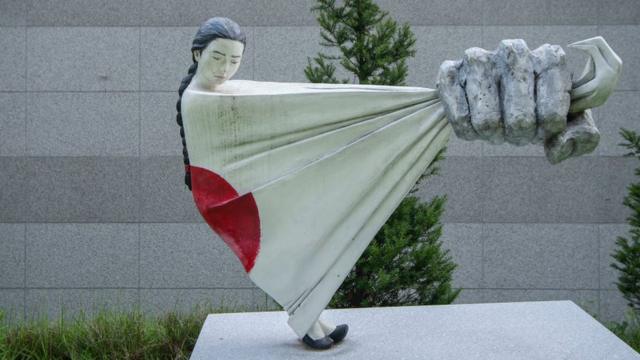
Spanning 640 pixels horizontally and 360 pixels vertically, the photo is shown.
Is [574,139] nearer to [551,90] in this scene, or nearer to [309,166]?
[551,90]

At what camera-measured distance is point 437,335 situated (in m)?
3.44

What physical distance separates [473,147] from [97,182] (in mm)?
3024

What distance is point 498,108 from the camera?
9.48 feet

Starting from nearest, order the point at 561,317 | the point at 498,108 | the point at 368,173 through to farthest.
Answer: the point at 498,108 < the point at 368,173 < the point at 561,317

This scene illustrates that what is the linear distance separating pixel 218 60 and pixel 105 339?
198 centimetres

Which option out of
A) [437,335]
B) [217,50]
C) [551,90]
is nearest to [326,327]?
[437,335]

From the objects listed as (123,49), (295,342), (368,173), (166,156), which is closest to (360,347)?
(295,342)

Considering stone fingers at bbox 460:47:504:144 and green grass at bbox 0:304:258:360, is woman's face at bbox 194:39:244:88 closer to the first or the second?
stone fingers at bbox 460:47:504:144

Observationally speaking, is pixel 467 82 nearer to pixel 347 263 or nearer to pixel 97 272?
pixel 347 263

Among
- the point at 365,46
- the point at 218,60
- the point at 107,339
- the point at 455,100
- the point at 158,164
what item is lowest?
the point at 107,339

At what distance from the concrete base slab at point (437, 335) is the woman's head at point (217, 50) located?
1.22 meters

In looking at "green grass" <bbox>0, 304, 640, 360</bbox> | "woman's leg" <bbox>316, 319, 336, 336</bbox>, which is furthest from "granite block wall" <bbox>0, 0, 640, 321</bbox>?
"woman's leg" <bbox>316, 319, 336, 336</bbox>

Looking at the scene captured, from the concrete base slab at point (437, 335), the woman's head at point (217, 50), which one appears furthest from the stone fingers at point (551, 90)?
the woman's head at point (217, 50)

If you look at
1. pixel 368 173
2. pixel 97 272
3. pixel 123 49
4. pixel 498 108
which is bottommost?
pixel 97 272
